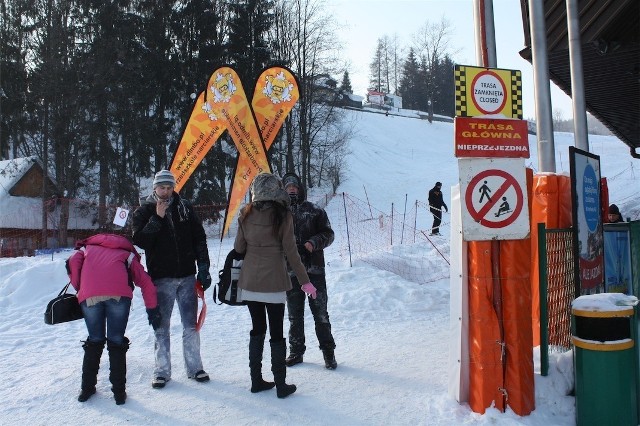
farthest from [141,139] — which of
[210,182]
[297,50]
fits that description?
[297,50]

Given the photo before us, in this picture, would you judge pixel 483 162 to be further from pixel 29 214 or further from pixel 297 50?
pixel 297 50

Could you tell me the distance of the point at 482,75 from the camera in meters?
3.97

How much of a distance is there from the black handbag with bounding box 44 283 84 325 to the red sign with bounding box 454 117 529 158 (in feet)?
11.0

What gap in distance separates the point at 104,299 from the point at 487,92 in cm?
340

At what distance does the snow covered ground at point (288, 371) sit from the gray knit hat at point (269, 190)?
63.8 inches

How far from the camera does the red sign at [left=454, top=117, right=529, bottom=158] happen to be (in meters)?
3.86

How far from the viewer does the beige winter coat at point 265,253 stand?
167 inches

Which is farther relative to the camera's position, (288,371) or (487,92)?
(288,371)

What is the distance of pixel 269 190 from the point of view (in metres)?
4.32

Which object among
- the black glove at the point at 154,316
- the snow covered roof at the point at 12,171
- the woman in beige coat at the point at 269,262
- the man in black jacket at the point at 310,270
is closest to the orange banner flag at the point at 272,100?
the man in black jacket at the point at 310,270

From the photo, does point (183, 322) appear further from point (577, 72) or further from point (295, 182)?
point (577, 72)

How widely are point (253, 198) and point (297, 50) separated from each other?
89.7 ft

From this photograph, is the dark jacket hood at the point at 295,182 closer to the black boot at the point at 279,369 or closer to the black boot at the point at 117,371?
the black boot at the point at 279,369

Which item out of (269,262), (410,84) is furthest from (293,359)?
(410,84)
